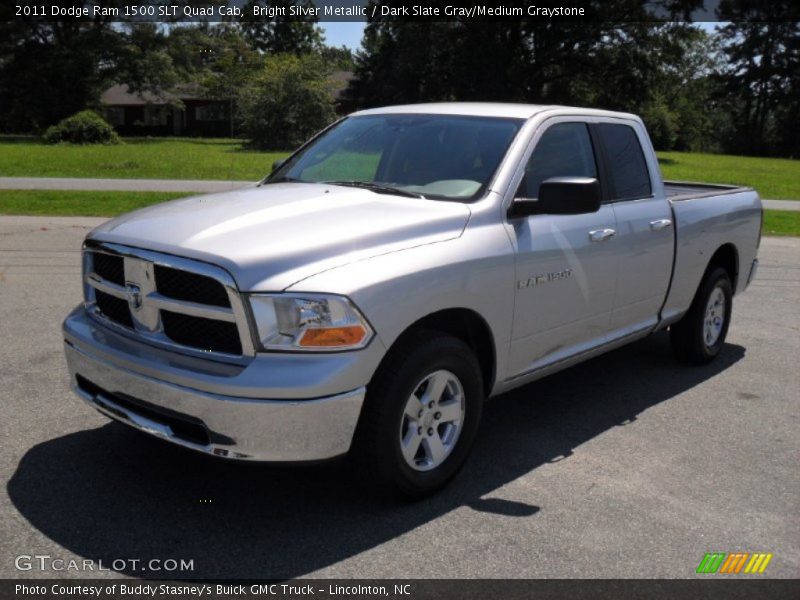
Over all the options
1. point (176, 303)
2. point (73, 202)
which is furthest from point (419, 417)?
point (73, 202)

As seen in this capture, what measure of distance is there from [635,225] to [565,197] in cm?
117

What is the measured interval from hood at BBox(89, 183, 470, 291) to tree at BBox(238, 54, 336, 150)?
3966 centimetres

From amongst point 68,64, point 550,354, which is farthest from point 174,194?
point 68,64

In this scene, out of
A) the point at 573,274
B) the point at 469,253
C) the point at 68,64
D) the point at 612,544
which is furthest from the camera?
the point at 68,64

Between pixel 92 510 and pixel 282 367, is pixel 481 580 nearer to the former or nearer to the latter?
pixel 282 367

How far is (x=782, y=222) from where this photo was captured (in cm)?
1712

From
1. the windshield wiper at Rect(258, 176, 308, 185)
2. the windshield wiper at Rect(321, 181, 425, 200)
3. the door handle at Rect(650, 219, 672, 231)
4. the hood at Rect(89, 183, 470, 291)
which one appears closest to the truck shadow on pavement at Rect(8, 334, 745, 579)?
the hood at Rect(89, 183, 470, 291)

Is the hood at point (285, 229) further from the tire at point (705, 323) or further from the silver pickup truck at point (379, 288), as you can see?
the tire at point (705, 323)

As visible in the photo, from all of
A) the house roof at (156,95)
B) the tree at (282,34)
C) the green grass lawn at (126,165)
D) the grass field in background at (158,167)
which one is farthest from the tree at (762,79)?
the green grass lawn at (126,165)

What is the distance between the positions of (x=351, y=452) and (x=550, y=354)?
60.7 inches

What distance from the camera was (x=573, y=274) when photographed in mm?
4809

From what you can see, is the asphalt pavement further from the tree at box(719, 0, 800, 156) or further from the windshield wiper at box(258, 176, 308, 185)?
the tree at box(719, 0, 800, 156)

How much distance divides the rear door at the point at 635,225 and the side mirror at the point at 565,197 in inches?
33.0

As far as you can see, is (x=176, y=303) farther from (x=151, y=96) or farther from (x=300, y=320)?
(x=151, y=96)
